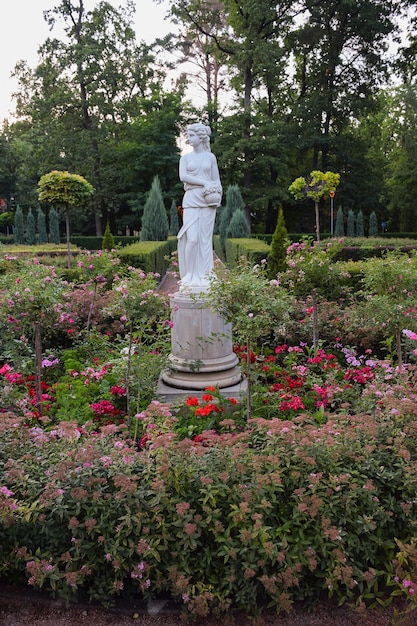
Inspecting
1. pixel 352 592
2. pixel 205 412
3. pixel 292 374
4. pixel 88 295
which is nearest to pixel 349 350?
pixel 292 374

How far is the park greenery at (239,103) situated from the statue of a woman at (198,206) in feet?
59.3

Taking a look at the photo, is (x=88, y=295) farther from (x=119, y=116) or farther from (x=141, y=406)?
(x=119, y=116)

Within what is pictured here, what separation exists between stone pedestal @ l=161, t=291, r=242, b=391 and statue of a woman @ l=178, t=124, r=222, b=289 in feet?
1.12

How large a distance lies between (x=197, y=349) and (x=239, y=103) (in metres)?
23.2

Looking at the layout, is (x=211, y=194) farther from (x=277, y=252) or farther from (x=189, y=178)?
(x=277, y=252)

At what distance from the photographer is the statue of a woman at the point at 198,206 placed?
203 inches

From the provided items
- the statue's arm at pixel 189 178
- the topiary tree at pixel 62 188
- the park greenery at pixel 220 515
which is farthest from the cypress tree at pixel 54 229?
the park greenery at pixel 220 515

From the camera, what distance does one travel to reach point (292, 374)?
5.07 m

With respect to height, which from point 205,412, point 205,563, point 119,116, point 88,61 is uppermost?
point 88,61

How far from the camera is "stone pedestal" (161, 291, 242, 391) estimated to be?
16.2 ft

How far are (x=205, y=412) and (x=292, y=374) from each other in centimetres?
153

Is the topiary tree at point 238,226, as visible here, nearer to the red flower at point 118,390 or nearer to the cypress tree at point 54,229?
the cypress tree at point 54,229

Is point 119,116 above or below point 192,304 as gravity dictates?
above

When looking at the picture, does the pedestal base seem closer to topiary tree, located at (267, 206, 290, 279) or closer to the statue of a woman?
the statue of a woman
